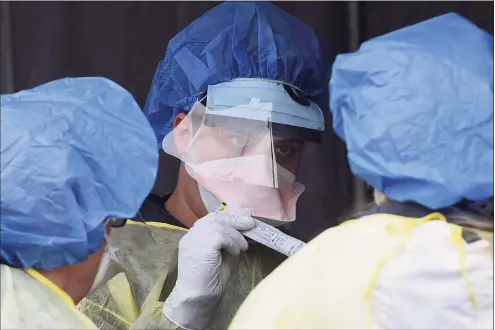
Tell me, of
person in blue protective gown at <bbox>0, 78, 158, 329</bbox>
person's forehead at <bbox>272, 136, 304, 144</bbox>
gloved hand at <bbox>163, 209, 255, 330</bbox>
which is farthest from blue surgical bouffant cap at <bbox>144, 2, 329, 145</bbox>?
person in blue protective gown at <bbox>0, 78, 158, 329</bbox>

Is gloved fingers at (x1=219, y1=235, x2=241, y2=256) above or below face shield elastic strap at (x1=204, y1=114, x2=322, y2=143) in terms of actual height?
below

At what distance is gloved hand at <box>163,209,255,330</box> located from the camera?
1.26 meters

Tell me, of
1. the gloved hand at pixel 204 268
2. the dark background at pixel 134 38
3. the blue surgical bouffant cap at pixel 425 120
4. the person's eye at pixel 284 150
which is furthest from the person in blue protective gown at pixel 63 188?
the dark background at pixel 134 38

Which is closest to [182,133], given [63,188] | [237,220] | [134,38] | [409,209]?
[237,220]

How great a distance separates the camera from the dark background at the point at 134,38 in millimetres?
1918

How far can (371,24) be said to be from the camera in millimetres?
1927

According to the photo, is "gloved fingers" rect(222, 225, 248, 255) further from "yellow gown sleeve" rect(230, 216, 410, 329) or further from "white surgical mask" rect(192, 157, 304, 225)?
"yellow gown sleeve" rect(230, 216, 410, 329)

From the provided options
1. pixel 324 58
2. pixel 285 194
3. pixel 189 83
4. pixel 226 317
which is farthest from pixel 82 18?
pixel 226 317

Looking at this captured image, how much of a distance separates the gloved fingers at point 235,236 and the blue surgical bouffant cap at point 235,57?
377mm

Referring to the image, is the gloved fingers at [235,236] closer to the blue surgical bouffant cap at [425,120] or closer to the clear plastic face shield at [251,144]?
the clear plastic face shield at [251,144]

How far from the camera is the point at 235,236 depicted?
1321 millimetres

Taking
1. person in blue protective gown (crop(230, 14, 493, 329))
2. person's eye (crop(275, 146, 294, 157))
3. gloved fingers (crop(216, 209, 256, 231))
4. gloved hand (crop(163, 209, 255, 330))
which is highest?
person in blue protective gown (crop(230, 14, 493, 329))

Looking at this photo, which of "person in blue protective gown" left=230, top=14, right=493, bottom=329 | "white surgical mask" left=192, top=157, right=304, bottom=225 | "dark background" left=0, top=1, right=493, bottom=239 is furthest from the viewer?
"dark background" left=0, top=1, right=493, bottom=239

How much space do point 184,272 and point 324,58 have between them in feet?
2.16
